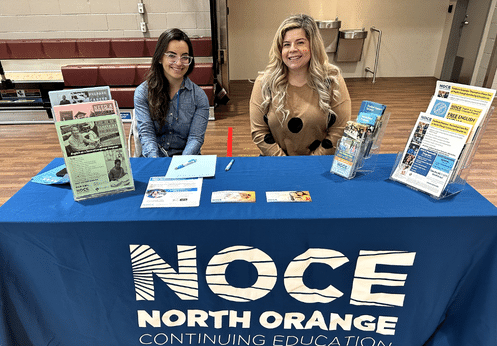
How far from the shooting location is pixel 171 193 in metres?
1.26

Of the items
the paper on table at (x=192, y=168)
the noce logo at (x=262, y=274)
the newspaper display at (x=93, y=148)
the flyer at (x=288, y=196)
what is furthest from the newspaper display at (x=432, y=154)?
the newspaper display at (x=93, y=148)

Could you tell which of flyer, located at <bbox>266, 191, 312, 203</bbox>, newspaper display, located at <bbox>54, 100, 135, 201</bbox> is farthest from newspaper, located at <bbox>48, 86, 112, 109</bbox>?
flyer, located at <bbox>266, 191, 312, 203</bbox>

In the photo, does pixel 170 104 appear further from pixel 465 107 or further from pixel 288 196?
pixel 465 107

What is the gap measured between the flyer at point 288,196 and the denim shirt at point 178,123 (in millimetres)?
838

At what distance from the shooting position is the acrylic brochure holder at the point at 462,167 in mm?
1157

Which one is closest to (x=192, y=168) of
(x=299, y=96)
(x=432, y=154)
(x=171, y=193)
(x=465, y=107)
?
(x=171, y=193)

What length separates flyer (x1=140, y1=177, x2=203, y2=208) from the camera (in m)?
1.19

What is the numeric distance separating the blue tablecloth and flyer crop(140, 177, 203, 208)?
0.03 meters

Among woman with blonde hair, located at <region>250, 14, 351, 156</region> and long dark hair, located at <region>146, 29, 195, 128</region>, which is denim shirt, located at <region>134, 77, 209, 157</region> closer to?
long dark hair, located at <region>146, 29, 195, 128</region>

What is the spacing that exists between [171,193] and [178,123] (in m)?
0.87

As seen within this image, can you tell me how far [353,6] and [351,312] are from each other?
7196mm

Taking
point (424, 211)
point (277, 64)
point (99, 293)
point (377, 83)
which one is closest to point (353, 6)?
point (377, 83)

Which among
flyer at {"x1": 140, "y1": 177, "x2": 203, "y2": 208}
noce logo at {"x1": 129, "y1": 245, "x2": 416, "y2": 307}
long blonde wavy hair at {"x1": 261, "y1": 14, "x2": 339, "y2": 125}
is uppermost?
long blonde wavy hair at {"x1": 261, "y1": 14, "x2": 339, "y2": 125}

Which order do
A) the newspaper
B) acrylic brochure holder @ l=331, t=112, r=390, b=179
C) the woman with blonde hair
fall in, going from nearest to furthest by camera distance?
the newspaper
acrylic brochure holder @ l=331, t=112, r=390, b=179
the woman with blonde hair
